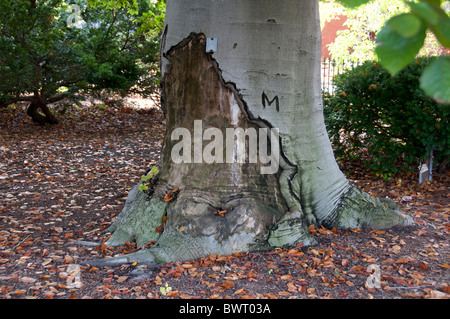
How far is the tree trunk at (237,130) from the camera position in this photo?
3.39 metres

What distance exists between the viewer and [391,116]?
5469 mm

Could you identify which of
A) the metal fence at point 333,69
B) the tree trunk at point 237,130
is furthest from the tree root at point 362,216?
the metal fence at point 333,69

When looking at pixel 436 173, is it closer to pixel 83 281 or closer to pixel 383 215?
pixel 383 215

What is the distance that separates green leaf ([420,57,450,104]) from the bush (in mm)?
4539

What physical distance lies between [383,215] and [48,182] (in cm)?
448

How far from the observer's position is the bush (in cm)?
511

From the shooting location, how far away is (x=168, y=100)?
3.80m

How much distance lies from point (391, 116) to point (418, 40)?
4.87 meters

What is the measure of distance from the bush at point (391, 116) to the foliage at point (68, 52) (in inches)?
170

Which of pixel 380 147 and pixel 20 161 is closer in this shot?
pixel 380 147

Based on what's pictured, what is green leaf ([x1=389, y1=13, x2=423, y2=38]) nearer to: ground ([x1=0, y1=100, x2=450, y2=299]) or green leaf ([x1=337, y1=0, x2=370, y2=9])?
green leaf ([x1=337, y1=0, x2=370, y2=9])

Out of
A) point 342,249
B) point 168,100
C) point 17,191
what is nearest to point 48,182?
point 17,191

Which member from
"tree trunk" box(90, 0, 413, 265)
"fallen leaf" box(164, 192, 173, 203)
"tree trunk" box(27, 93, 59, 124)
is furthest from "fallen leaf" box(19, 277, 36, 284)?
"tree trunk" box(27, 93, 59, 124)

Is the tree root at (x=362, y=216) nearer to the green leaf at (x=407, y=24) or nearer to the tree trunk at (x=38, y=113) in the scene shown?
the green leaf at (x=407, y=24)
